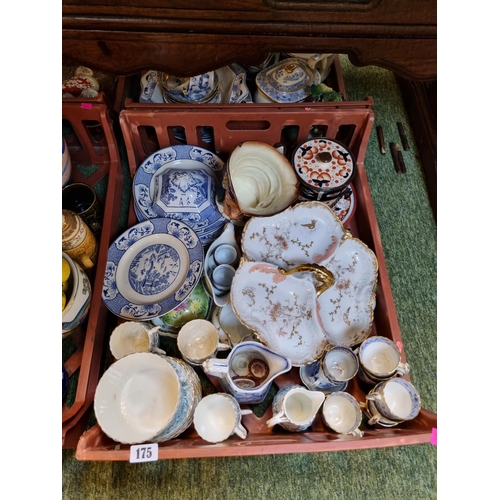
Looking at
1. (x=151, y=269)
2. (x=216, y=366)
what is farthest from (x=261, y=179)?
(x=216, y=366)

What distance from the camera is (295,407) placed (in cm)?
78

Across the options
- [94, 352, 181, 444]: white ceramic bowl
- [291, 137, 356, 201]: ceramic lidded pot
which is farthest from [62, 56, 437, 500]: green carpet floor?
[291, 137, 356, 201]: ceramic lidded pot

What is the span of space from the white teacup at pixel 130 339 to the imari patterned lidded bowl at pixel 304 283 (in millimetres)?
205

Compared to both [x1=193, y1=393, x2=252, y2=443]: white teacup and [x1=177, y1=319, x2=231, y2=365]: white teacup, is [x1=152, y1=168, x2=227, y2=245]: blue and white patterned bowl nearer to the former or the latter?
[x1=177, y1=319, x2=231, y2=365]: white teacup

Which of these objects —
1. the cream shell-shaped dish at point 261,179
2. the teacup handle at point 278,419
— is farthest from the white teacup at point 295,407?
the cream shell-shaped dish at point 261,179

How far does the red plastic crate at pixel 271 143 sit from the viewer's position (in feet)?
2.15

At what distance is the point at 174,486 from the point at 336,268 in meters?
0.61

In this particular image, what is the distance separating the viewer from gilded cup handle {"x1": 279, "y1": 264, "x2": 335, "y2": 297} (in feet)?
2.50

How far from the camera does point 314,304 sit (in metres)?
0.78

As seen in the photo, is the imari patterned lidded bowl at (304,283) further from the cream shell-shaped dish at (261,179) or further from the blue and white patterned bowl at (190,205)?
the blue and white patterned bowl at (190,205)

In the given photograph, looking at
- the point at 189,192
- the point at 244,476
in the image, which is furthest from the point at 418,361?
the point at 189,192

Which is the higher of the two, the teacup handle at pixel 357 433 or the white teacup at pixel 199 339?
the white teacup at pixel 199 339

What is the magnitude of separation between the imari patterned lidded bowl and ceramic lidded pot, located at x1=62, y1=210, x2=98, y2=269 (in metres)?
0.38

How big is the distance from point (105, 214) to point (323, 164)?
566mm
